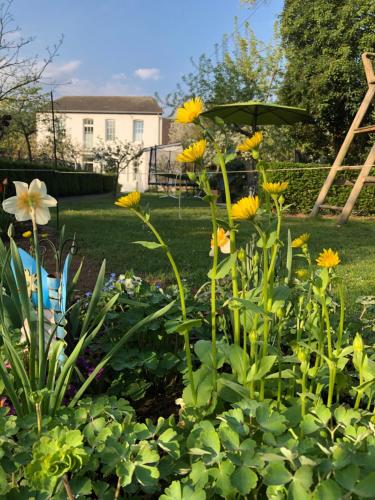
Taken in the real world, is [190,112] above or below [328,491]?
above

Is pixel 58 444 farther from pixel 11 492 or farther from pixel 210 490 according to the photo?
pixel 210 490

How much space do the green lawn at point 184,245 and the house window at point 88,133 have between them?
26.4 m

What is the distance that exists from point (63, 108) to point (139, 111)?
5814 millimetres

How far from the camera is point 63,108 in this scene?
32656 millimetres

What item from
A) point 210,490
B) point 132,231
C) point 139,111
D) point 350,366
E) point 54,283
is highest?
point 139,111

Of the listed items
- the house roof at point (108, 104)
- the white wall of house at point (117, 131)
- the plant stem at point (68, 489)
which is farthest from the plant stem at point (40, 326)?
the house roof at point (108, 104)

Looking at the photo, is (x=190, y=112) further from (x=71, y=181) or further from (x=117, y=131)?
(x=117, y=131)

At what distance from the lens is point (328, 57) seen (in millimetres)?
11703

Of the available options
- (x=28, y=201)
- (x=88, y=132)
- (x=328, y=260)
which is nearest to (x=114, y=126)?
(x=88, y=132)

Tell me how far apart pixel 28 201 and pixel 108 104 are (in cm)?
3489

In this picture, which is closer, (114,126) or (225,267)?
(225,267)

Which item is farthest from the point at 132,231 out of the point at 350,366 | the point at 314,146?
the point at 314,146

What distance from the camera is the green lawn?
339 centimetres

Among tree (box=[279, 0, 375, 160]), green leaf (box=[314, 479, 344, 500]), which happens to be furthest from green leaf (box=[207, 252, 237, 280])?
tree (box=[279, 0, 375, 160])
